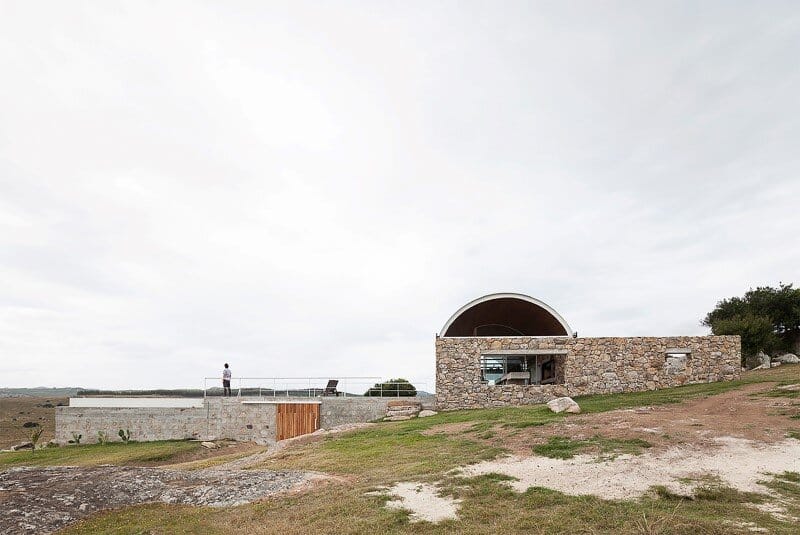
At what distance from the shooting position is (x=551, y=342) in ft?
94.5

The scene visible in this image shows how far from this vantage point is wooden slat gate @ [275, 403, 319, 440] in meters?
29.8

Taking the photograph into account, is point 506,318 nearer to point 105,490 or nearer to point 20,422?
point 105,490

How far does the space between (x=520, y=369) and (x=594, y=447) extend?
2044 cm

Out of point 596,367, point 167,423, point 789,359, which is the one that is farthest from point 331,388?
point 789,359

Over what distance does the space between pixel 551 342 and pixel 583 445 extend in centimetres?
1511

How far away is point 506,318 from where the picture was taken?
34.8 meters

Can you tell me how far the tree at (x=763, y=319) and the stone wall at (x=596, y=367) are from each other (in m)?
5.38

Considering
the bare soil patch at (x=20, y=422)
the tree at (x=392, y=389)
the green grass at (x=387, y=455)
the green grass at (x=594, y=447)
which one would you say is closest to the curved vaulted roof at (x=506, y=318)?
the tree at (x=392, y=389)

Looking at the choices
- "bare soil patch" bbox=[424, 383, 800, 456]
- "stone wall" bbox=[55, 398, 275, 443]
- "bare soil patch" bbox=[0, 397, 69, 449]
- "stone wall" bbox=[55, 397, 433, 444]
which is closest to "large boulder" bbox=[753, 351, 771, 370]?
"bare soil patch" bbox=[424, 383, 800, 456]

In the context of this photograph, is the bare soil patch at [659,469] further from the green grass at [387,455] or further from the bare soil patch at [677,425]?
the green grass at [387,455]

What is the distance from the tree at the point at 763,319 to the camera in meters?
32.7

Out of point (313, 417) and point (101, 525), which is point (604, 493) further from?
point (313, 417)

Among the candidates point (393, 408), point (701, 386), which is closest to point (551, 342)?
point (701, 386)

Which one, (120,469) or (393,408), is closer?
(120,469)
